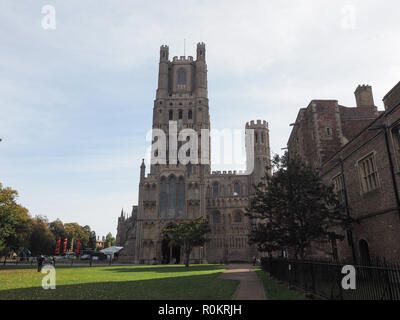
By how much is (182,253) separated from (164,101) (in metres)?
33.3

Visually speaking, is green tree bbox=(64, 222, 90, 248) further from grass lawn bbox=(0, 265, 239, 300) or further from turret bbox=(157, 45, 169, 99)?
grass lawn bbox=(0, 265, 239, 300)

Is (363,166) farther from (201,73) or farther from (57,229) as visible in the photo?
(57,229)

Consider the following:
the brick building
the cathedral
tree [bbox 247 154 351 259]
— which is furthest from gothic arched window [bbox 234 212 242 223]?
tree [bbox 247 154 351 259]

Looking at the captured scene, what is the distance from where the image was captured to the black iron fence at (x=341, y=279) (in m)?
7.84

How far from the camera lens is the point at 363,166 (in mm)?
16828

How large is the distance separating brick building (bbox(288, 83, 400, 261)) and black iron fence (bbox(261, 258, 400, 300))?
3.49 metres

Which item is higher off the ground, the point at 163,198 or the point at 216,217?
the point at 163,198

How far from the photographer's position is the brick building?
13.8m

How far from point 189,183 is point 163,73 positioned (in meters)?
29.3

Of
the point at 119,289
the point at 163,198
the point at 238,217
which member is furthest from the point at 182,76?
the point at 119,289

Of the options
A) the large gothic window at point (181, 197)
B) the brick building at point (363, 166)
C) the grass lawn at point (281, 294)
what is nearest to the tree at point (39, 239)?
the large gothic window at point (181, 197)

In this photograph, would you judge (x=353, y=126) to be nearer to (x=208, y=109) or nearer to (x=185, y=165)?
(x=185, y=165)
